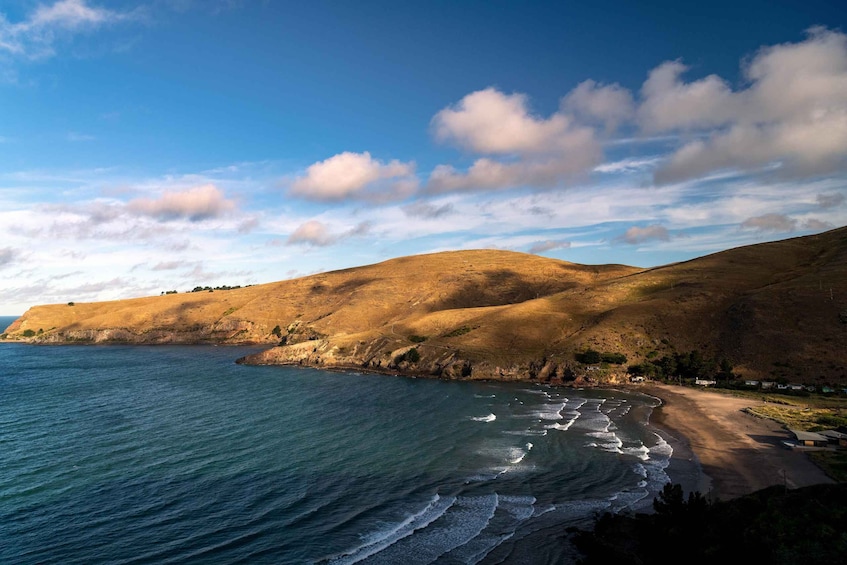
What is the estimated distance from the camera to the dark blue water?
112ft

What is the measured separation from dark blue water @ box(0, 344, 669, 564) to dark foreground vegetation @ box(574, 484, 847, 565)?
4111mm

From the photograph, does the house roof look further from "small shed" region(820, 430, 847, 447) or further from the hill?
the hill

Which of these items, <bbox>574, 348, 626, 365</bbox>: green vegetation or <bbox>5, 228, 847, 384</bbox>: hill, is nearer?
<bbox>5, 228, 847, 384</bbox>: hill

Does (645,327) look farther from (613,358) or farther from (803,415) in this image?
(803,415)

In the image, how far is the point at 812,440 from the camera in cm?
5141

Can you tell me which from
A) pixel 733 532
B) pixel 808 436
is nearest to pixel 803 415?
pixel 808 436

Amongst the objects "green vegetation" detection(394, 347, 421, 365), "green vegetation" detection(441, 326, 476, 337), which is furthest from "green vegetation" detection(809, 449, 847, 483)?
"green vegetation" detection(441, 326, 476, 337)

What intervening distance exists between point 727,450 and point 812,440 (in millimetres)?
8244

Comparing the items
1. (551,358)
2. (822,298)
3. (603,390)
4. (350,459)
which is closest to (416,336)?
(551,358)

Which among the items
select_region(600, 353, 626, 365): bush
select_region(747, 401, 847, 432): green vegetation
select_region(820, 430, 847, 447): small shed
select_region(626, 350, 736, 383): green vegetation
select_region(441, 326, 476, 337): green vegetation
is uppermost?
select_region(441, 326, 476, 337): green vegetation

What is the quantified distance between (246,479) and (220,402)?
131 ft

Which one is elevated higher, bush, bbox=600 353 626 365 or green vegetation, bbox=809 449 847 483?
bush, bbox=600 353 626 365

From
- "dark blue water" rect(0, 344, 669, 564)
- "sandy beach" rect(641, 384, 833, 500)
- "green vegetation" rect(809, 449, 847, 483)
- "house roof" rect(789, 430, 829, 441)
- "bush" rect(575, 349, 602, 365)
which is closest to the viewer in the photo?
"dark blue water" rect(0, 344, 669, 564)

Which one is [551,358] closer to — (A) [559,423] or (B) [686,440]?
(A) [559,423]
